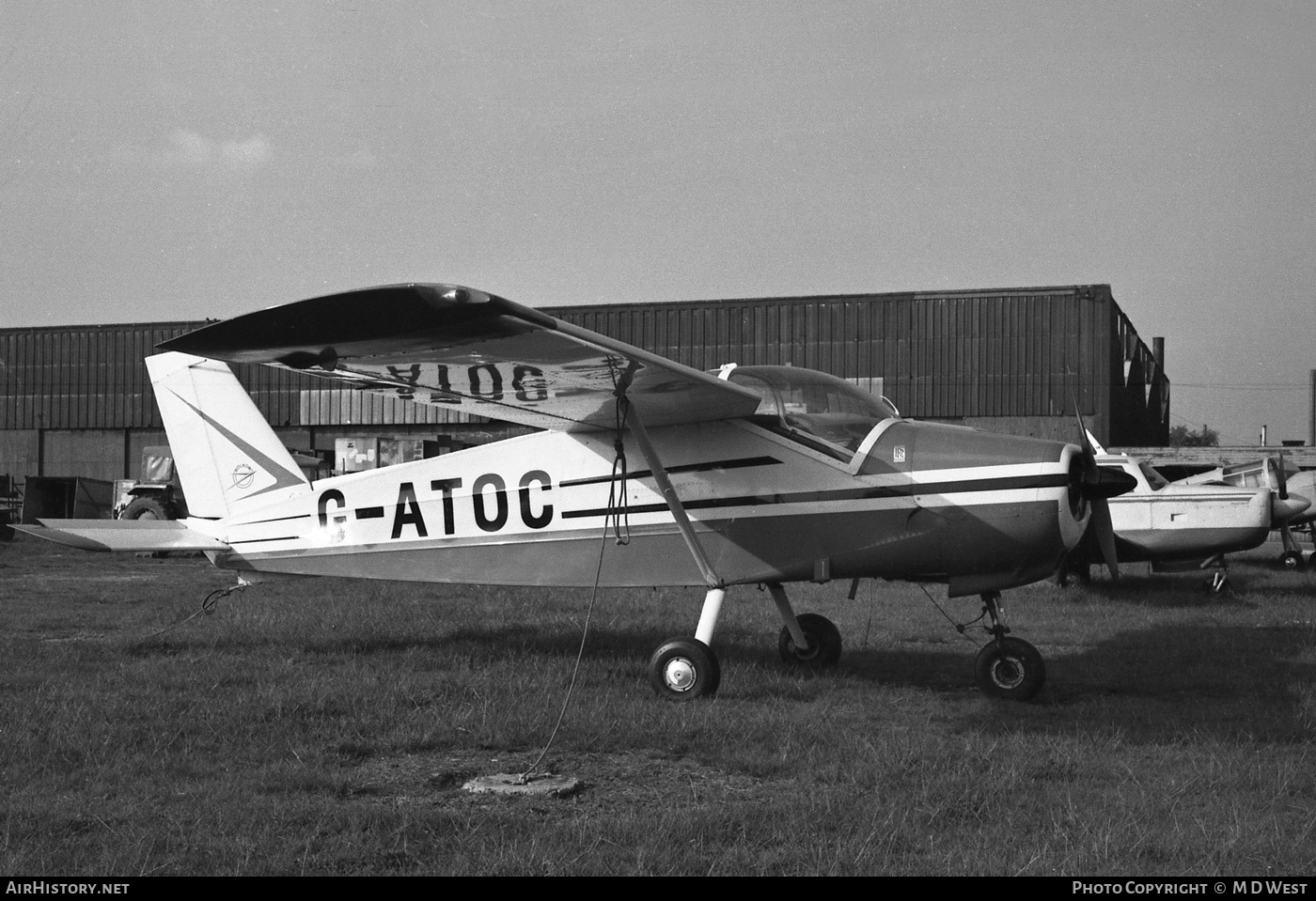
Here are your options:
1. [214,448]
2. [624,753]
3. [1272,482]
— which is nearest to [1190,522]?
[1272,482]

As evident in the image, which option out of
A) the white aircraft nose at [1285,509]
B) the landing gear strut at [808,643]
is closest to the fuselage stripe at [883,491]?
the landing gear strut at [808,643]

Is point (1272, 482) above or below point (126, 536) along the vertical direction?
above

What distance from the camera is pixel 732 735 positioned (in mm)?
5910

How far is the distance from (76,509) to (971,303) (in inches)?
1146

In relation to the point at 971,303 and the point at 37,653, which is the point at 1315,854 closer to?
the point at 37,653

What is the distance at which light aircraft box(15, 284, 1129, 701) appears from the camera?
605 cm

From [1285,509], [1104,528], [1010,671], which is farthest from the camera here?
[1285,509]

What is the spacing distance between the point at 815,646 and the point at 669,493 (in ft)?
6.75

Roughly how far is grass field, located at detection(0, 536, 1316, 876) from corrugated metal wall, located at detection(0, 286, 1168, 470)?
94.9ft

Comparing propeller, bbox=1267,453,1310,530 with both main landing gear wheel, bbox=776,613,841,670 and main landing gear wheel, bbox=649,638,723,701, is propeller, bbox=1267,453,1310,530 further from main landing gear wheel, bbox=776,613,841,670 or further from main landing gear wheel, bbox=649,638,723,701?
main landing gear wheel, bbox=649,638,723,701

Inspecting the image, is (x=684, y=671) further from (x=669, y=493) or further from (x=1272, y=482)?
(x=1272, y=482)

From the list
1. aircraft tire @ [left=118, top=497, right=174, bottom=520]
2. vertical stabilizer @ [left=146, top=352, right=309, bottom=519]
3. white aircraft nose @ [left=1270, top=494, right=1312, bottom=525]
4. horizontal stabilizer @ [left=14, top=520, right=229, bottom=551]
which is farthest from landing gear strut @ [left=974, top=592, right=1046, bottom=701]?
aircraft tire @ [left=118, top=497, right=174, bottom=520]

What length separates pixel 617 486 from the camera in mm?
8055
